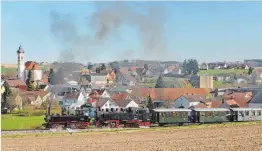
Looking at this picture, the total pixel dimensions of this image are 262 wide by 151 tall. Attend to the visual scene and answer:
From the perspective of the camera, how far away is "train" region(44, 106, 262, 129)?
32.1 meters

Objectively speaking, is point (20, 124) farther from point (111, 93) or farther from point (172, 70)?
point (172, 70)

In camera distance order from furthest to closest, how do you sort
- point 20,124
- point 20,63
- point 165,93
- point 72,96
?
point 20,63
point 165,93
point 72,96
point 20,124

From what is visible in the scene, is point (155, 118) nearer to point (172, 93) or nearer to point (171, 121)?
point (171, 121)

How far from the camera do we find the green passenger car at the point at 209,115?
116ft

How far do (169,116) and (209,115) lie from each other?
3.68 metres

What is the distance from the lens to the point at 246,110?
126 feet

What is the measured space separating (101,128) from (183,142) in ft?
35.7

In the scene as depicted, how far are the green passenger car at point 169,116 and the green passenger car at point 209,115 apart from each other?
3.08 ft

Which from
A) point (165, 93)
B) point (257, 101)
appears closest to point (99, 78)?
point (165, 93)

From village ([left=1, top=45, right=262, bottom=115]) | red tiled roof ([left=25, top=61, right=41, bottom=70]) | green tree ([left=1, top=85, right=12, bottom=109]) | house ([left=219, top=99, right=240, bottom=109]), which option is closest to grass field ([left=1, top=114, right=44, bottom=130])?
village ([left=1, top=45, right=262, bottom=115])

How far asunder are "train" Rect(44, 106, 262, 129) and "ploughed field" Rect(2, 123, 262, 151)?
16.3 feet

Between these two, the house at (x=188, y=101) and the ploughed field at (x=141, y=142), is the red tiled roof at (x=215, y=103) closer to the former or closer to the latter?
the house at (x=188, y=101)

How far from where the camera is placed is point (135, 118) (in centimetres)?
3391

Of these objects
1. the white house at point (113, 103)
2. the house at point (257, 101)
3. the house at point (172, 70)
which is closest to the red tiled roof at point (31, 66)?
the white house at point (113, 103)
